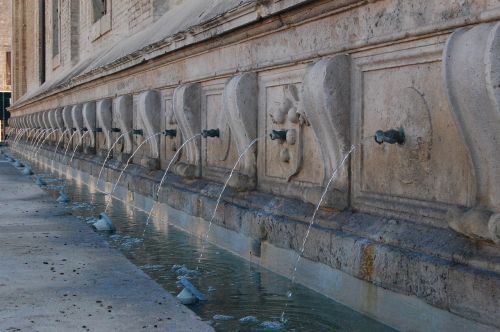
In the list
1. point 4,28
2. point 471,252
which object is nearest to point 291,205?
point 471,252

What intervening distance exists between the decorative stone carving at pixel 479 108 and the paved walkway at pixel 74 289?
1.06 m

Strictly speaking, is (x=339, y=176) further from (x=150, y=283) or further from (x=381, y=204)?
(x=150, y=283)

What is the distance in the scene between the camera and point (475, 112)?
2715mm

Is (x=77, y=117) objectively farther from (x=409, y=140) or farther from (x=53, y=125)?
(x=409, y=140)

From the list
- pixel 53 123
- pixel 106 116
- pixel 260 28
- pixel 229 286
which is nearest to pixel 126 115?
pixel 106 116

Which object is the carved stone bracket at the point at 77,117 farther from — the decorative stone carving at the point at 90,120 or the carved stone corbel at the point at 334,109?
the carved stone corbel at the point at 334,109

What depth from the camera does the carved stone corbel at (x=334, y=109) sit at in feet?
12.3

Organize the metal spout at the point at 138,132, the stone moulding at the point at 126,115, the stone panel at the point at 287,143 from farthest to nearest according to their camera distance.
→ the stone moulding at the point at 126,115 < the metal spout at the point at 138,132 < the stone panel at the point at 287,143

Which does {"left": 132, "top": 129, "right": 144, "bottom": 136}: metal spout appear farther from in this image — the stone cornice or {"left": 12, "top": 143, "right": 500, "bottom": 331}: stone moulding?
{"left": 12, "top": 143, "right": 500, "bottom": 331}: stone moulding

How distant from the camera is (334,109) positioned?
3.80 meters

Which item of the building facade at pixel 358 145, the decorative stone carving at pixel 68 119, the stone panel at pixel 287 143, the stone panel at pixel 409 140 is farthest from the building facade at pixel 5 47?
the stone panel at pixel 409 140

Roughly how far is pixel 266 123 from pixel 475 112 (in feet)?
7.54

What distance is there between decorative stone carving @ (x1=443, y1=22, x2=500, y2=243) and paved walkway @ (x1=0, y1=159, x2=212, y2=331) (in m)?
1.06

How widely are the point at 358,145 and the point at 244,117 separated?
1.39m
